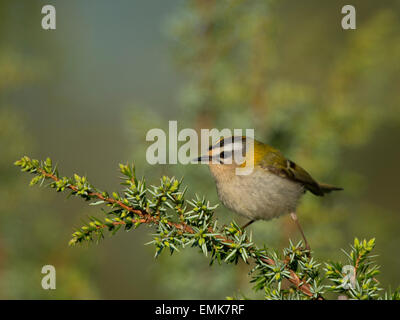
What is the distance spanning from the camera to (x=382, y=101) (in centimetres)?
435

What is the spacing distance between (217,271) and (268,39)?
178cm

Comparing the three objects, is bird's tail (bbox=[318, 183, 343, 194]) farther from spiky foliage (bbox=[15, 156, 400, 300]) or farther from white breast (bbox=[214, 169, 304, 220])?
spiky foliage (bbox=[15, 156, 400, 300])

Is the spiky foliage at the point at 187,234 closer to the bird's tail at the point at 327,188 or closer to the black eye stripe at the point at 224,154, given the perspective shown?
the black eye stripe at the point at 224,154

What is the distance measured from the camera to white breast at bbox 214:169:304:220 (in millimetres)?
2703

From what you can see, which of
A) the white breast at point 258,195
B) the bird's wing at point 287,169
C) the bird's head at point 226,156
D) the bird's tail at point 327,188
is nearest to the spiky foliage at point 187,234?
the white breast at point 258,195

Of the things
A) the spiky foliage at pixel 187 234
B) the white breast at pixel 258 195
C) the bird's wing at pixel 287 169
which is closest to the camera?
the spiky foliage at pixel 187 234

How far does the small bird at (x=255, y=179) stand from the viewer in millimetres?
2723

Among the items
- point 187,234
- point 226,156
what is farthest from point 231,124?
point 187,234

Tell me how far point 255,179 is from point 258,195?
0.41 feet

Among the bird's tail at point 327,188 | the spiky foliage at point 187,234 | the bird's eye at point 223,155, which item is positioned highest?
the bird's eye at point 223,155

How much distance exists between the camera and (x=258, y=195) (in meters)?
2.76

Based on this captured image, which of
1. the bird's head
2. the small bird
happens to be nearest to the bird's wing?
the small bird

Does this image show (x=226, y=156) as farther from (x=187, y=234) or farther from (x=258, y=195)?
(x=187, y=234)
